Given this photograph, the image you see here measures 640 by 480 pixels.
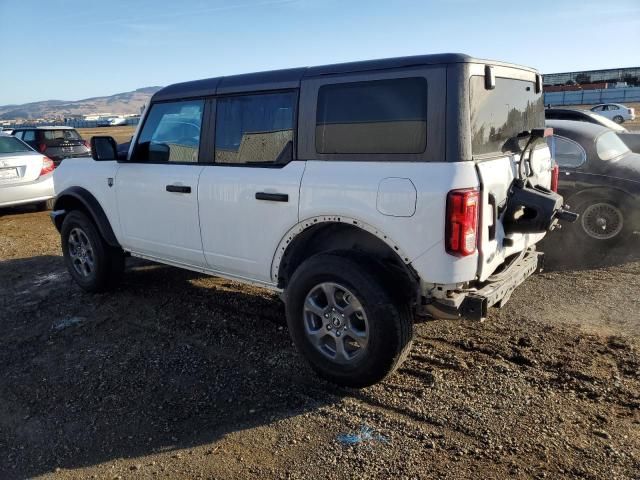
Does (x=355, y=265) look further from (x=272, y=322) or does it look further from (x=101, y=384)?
(x=101, y=384)

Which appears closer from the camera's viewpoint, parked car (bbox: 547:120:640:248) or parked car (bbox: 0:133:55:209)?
parked car (bbox: 547:120:640:248)

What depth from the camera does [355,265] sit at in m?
3.33

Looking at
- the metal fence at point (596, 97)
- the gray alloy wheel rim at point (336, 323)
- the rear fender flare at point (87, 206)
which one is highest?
the metal fence at point (596, 97)

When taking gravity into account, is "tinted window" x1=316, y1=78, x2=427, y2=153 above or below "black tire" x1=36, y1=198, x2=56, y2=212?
above

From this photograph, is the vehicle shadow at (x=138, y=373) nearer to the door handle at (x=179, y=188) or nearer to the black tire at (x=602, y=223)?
the door handle at (x=179, y=188)

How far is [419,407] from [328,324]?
0.79 m

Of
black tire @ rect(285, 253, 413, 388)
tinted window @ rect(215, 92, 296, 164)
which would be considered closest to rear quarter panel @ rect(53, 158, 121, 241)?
tinted window @ rect(215, 92, 296, 164)

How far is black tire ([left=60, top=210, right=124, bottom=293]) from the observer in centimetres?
537

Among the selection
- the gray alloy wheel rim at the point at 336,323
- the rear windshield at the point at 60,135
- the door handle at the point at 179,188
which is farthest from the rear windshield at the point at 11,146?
the gray alloy wheel rim at the point at 336,323

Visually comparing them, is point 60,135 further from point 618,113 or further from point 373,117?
point 618,113

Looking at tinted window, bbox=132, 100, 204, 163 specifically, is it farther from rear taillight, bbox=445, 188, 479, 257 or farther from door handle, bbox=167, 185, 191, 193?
rear taillight, bbox=445, 188, 479, 257

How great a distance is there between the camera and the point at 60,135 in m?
13.5

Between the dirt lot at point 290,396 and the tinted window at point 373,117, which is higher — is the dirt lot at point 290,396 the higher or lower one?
the lower one

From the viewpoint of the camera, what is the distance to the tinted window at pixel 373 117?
318cm
